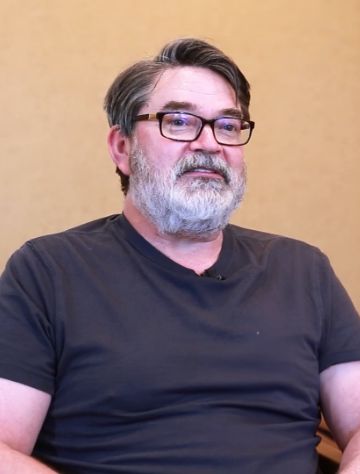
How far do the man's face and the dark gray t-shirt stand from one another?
8 centimetres

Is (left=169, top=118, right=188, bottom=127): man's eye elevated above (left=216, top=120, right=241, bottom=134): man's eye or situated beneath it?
elevated above

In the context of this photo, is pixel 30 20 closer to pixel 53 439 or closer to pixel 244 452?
pixel 53 439

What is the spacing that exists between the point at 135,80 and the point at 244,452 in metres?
0.75

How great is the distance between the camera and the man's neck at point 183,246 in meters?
1.17

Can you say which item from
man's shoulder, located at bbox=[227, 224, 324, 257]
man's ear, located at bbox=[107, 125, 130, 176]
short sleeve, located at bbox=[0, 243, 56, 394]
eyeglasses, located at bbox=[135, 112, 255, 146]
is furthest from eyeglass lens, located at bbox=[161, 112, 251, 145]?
short sleeve, located at bbox=[0, 243, 56, 394]

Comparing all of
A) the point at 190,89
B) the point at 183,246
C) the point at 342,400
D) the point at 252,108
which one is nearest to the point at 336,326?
the point at 342,400

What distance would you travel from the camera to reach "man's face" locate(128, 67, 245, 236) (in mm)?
1131

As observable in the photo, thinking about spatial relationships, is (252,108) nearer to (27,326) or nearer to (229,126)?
(229,126)

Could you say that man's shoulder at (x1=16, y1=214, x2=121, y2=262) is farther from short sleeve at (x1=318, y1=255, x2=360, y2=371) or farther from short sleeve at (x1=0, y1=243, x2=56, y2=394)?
short sleeve at (x1=318, y1=255, x2=360, y2=371)

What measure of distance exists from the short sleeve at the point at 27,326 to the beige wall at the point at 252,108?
0.53m

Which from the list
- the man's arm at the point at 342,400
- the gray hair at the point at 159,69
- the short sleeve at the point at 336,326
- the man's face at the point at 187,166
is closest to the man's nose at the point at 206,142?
the man's face at the point at 187,166

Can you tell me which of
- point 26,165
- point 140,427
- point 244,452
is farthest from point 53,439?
point 26,165

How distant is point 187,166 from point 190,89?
0.53 feet

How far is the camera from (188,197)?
3.69ft
